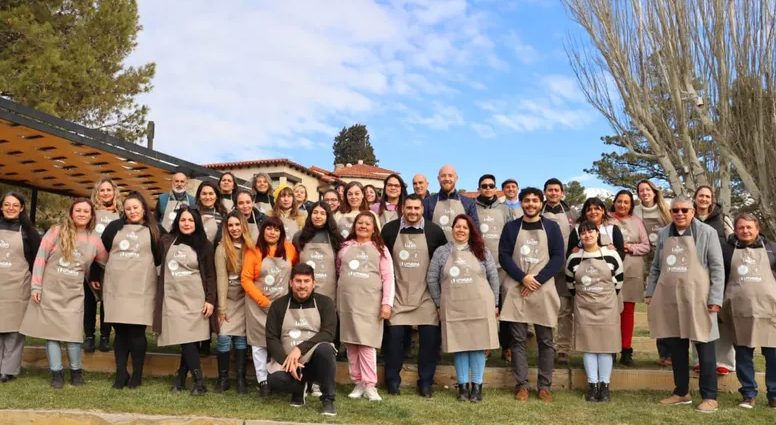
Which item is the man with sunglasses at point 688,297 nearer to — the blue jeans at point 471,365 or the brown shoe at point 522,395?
the brown shoe at point 522,395

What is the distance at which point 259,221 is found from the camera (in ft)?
21.5

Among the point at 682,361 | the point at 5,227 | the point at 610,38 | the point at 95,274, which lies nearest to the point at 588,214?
the point at 682,361

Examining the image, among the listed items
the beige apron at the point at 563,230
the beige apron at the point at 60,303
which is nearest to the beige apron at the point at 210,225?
the beige apron at the point at 60,303

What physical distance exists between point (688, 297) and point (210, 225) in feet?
15.5

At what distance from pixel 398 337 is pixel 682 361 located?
8.76 ft

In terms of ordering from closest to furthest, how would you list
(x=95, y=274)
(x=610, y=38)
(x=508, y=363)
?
1. (x=95, y=274)
2. (x=508, y=363)
3. (x=610, y=38)

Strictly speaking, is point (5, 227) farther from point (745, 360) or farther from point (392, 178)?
point (745, 360)

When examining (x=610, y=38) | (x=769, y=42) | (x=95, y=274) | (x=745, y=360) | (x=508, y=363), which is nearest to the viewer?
(x=745, y=360)

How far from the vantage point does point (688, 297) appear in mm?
5406

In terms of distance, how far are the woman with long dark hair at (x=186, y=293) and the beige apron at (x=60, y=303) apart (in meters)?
0.77

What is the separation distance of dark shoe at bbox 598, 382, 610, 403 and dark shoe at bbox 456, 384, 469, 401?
1265 mm

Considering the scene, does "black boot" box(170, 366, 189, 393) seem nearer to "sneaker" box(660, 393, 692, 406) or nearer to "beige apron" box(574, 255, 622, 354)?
"beige apron" box(574, 255, 622, 354)

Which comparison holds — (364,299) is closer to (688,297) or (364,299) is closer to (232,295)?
(232,295)

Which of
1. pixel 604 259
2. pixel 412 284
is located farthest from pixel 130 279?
pixel 604 259
